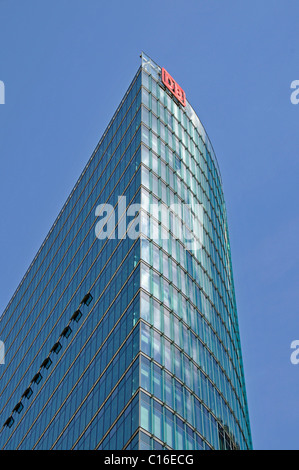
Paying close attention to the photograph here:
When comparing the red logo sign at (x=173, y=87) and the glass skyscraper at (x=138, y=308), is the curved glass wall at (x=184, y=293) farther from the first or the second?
the red logo sign at (x=173, y=87)

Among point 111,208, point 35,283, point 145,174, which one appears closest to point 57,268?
point 35,283

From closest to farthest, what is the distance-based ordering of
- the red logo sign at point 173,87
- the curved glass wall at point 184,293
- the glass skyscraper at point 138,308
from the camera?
the curved glass wall at point 184,293 < the glass skyscraper at point 138,308 < the red logo sign at point 173,87

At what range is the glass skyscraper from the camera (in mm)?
69000

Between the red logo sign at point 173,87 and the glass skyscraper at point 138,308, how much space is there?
0.77ft

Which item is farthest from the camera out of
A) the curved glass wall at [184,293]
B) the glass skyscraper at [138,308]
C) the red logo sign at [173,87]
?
the red logo sign at [173,87]

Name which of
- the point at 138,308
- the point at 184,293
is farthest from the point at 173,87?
the point at 138,308

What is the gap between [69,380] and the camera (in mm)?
82125

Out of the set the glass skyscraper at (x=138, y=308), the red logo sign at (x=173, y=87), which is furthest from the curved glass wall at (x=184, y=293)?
the red logo sign at (x=173, y=87)

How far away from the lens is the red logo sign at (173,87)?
9906cm

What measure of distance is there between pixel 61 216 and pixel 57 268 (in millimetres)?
10143

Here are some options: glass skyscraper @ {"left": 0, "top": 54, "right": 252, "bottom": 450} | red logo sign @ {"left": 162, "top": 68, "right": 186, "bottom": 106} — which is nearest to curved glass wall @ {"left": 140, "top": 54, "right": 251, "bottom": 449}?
glass skyscraper @ {"left": 0, "top": 54, "right": 252, "bottom": 450}

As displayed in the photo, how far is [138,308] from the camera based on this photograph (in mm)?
71812

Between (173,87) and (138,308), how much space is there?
3620cm

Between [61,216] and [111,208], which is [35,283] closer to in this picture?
[61,216]
